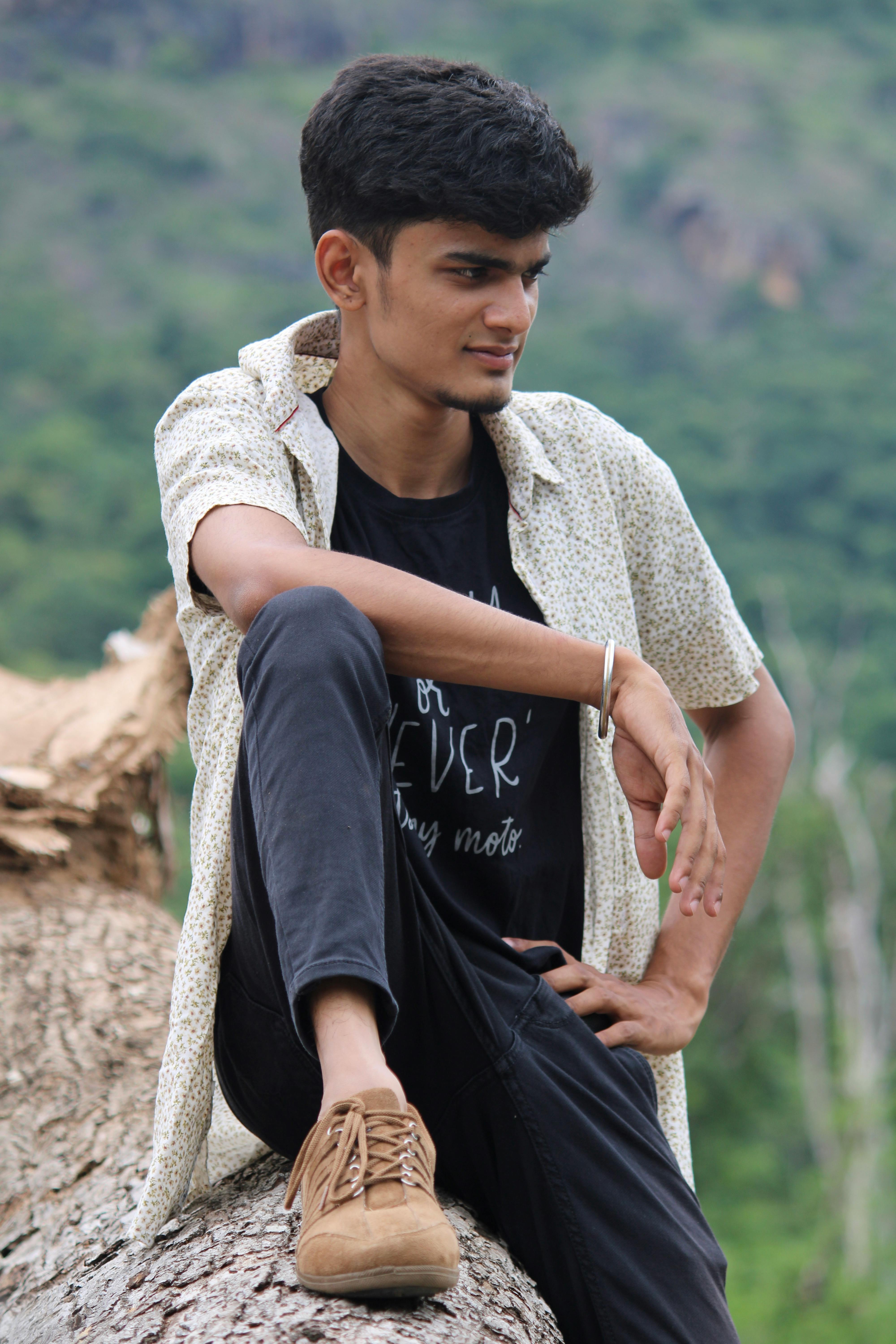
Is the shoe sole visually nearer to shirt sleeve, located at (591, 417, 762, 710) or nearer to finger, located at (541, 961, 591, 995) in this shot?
finger, located at (541, 961, 591, 995)

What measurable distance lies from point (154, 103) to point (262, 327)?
20.0 meters

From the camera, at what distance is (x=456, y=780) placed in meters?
1.80

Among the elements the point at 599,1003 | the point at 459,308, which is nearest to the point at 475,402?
the point at 459,308

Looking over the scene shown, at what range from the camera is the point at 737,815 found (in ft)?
6.97

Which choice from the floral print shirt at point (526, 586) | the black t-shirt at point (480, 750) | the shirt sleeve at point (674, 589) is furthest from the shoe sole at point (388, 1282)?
the shirt sleeve at point (674, 589)

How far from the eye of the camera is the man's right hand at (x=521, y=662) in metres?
1.52

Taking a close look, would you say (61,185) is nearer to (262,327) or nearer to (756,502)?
(262,327)

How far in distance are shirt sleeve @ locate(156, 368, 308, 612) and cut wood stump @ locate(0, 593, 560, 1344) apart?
2.63 ft

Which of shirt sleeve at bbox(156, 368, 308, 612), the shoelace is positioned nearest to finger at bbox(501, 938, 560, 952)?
the shoelace

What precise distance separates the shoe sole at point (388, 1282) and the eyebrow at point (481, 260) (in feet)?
3.98

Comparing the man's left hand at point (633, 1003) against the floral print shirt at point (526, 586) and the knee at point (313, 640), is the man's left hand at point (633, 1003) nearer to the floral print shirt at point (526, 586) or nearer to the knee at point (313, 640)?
the floral print shirt at point (526, 586)

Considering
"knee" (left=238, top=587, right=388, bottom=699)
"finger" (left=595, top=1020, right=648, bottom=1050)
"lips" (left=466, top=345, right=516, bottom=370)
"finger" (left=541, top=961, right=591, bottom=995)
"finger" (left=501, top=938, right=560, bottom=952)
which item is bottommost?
"finger" (left=595, top=1020, right=648, bottom=1050)

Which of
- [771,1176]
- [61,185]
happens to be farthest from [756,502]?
[61,185]

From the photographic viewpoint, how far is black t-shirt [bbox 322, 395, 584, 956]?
1.80 metres
